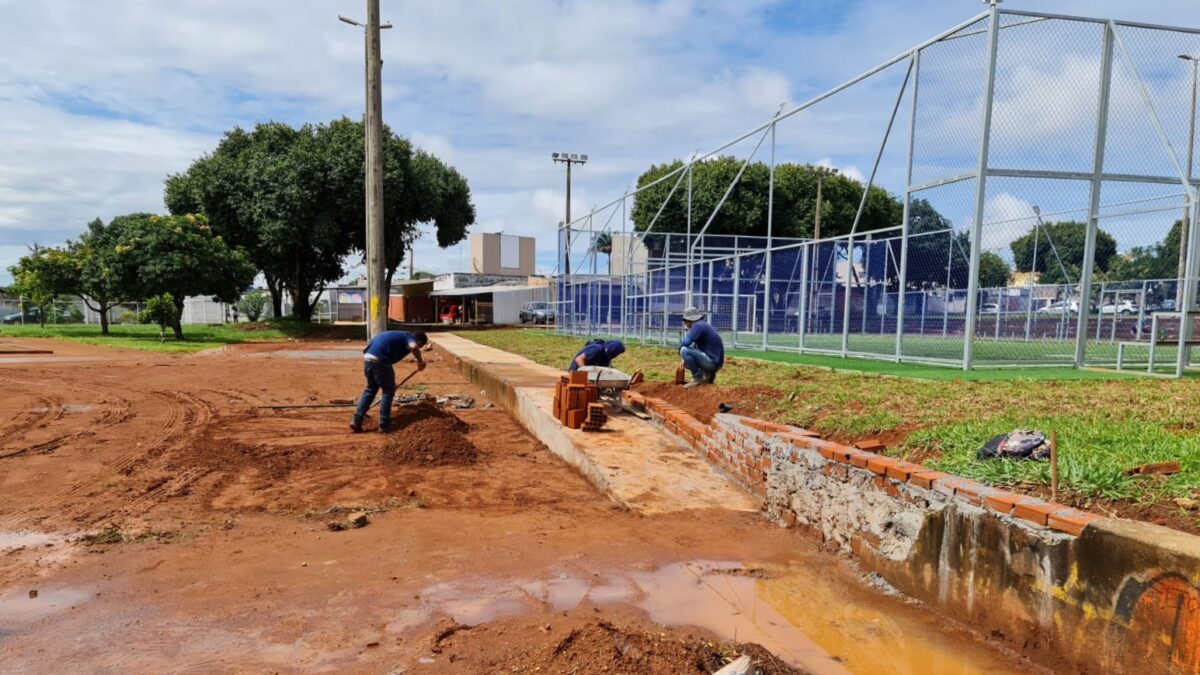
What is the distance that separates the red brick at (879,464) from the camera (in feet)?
13.1

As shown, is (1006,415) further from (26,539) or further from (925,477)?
(26,539)

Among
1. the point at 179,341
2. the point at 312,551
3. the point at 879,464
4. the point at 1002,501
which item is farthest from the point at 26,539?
the point at 179,341

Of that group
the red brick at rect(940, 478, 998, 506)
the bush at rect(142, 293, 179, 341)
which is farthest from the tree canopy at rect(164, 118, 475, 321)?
the red brick at rect(940, 478, 998, 506)

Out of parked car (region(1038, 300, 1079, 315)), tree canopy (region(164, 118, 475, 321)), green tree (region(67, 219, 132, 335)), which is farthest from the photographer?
tree canopy (region(164, 118, 475, 321))

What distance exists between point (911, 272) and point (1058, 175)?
230 centimetres

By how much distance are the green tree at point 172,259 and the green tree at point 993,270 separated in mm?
24018

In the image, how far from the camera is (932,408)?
5824 mm

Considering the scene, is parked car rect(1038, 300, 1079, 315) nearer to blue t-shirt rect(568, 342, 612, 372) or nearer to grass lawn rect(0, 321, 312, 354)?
blue t-shirt rect(568, 342, 612, 372)

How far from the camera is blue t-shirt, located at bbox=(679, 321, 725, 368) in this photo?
856 cm

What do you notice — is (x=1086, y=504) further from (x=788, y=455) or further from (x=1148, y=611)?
(x=788, y=455)

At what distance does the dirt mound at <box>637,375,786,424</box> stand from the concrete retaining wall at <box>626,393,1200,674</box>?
2.17 m

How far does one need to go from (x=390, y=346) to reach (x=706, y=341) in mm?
4004

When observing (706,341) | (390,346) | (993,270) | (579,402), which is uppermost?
(993,270)

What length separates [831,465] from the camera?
4488 millimetres
